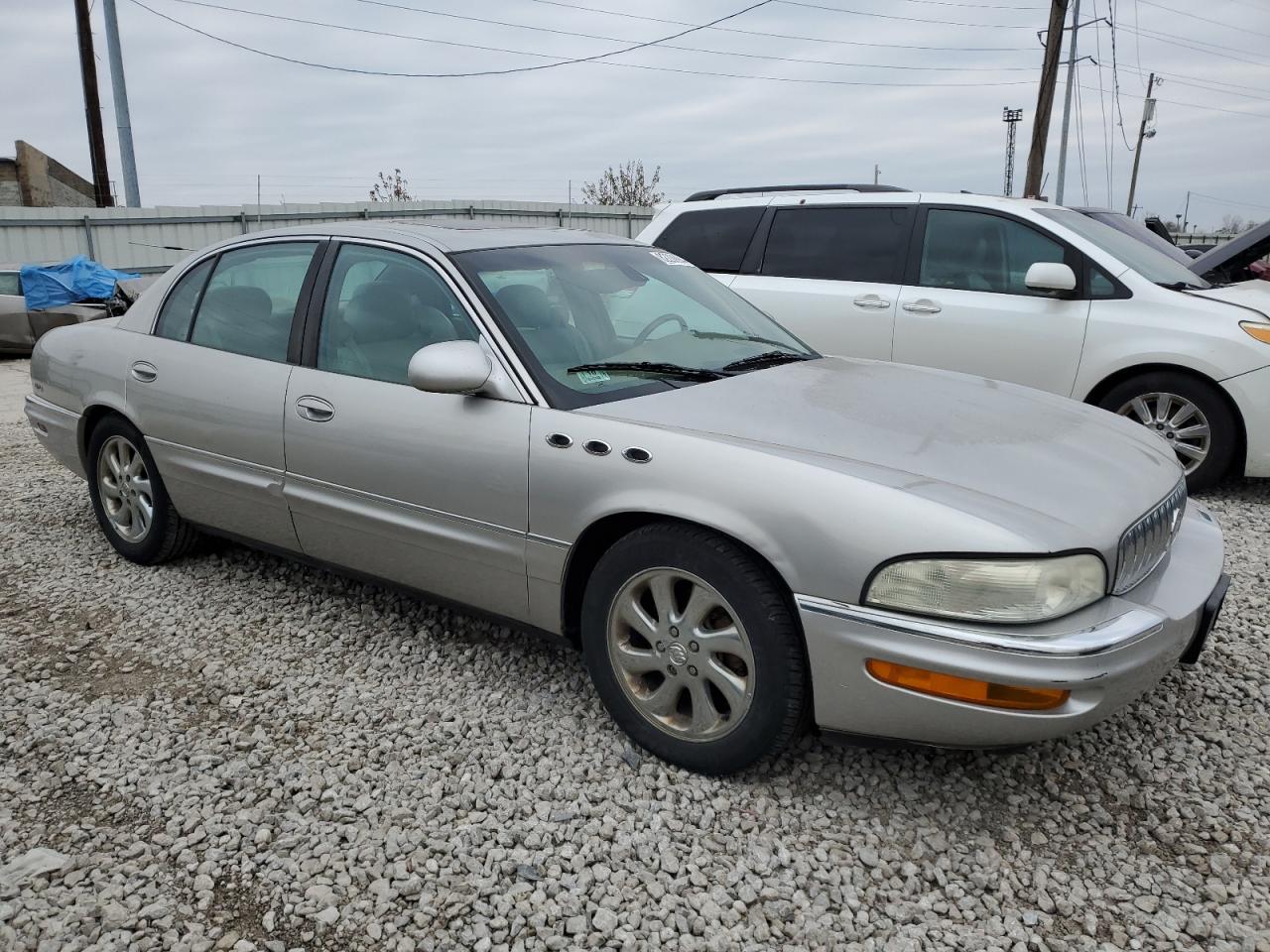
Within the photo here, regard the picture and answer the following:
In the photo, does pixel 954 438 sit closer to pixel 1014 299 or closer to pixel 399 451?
pixel 399 451

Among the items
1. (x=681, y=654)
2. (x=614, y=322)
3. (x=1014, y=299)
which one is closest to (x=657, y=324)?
(x=614, y=322)

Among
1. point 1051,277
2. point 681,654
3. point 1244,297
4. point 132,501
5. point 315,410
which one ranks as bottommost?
point 132,501

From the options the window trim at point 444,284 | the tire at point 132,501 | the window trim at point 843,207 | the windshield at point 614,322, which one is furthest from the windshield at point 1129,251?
the tire at point 132,501

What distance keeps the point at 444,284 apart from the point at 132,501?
84.5 inches

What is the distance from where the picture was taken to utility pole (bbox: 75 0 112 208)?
19.2 m

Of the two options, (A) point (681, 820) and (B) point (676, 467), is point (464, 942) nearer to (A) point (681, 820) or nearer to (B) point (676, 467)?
(A) point (681, 820)

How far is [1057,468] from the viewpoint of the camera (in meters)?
2.62

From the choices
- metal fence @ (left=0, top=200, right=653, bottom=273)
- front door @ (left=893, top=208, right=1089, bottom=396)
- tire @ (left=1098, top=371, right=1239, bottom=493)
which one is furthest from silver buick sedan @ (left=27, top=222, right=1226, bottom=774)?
metal fence @ (left=0, top=200, right=653, bottom=273)

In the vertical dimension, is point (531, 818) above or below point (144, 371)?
→ below

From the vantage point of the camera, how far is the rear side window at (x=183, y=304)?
4082mm

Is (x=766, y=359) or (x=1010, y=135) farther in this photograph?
(x=1010, y=135)

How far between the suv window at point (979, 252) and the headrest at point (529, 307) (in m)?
3.60

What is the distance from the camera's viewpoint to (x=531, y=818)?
8.54 ft

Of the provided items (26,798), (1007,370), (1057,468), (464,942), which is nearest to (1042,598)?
(1057,468)
